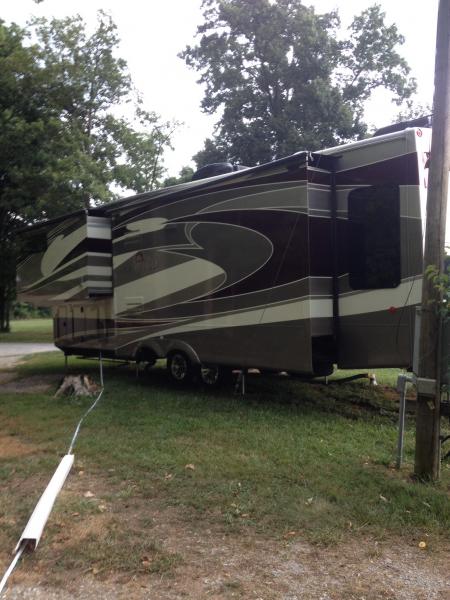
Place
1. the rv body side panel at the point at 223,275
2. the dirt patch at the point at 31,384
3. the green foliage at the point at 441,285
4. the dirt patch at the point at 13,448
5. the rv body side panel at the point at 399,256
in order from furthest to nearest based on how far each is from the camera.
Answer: the dirt patch at the point at 31,384, the rv body side panel at the point at 223,275, the rv body side panel at the point at 399,256, the dirt patch at the point at 13,448, the green foliage at the point at 441,285

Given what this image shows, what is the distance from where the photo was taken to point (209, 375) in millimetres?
8672

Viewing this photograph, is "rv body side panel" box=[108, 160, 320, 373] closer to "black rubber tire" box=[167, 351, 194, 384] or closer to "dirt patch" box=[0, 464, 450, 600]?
"black rubber tire" box=[167, 351, 194, 384]

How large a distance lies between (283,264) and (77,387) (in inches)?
159

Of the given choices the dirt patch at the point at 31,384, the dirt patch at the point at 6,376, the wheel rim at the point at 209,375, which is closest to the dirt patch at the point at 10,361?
the dirt patch at the point at 6,376

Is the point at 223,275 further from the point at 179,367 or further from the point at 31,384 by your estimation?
the point at 31,384

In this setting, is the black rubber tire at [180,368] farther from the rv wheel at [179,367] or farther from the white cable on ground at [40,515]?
the white cable on ground at [40,515]

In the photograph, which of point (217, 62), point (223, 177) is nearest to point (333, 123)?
point (217, 62)

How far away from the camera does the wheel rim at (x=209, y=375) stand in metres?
8.57

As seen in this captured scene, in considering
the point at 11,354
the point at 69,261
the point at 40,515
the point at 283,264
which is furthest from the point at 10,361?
the point at 40,515

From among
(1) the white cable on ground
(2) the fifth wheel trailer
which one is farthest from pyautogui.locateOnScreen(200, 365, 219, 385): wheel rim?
(1) the white cable on ground

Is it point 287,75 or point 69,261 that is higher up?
point 287,75

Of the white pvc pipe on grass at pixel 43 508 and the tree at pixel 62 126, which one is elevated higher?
the tree at pixel 62 126

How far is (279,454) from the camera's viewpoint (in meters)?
5.33

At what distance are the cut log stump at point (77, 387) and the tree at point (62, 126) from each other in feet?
30.0
